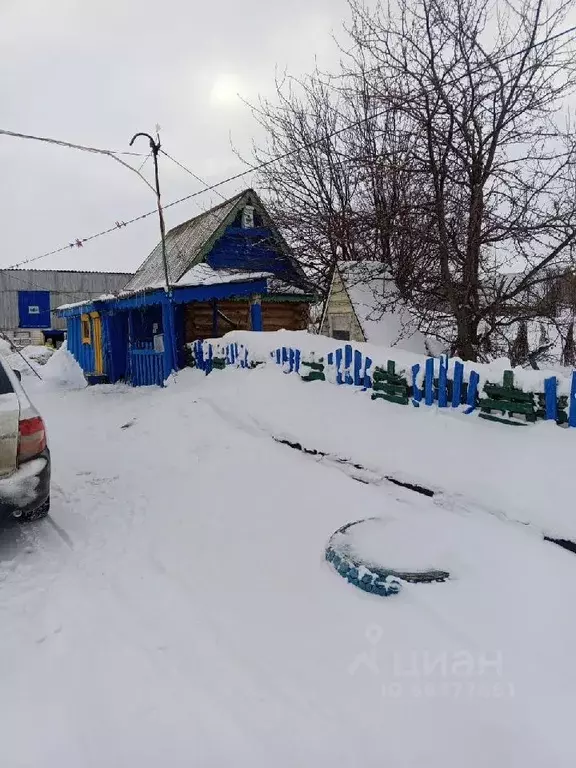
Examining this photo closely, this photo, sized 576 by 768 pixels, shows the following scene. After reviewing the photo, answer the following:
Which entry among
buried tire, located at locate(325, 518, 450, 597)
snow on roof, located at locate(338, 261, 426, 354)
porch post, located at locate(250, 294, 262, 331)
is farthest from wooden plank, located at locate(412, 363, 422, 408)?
porch post, located at locate(250, 294, 262, 331)

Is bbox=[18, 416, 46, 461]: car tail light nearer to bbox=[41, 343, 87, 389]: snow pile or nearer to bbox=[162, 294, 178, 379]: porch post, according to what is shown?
bbox=[162, 294, 178, 379]: porch post

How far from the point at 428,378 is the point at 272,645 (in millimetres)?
3341

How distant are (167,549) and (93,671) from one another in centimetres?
147

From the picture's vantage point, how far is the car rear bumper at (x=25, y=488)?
12.6 ft

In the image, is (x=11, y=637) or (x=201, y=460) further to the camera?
(x=201, y=460)

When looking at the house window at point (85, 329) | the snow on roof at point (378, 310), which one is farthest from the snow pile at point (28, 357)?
the snow on roof at point (378, 310)

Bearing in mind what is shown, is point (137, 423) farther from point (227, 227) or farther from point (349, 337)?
point (227, 227)

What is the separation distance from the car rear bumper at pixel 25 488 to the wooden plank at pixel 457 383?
3.84m

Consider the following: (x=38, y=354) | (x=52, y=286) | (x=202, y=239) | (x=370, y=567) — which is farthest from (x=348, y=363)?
(x=52, y=286)

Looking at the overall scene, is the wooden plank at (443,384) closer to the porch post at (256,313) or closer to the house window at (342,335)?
the house window at (342,335)

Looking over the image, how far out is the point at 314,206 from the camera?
14266 mm

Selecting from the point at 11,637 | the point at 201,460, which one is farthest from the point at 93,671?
the point at 201,460

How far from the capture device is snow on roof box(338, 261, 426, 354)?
10.2 metres

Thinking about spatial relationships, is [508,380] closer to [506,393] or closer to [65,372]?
[506,393]
